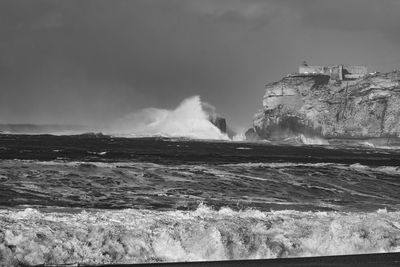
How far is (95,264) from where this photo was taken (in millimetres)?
11961

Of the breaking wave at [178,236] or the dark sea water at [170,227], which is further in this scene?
the dark sea water at [170,227]

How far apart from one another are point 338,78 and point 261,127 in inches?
1000

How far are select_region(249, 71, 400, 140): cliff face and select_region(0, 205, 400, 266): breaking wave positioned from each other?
521 ft

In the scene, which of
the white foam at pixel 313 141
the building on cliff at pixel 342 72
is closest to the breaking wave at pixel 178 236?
the white foam at pixel 313 141

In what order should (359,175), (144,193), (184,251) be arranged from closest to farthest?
(184,251) < (144,193) < (359,175)

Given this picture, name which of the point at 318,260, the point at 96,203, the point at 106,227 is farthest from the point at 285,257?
the point at 96,203

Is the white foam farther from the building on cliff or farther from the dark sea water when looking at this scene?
the dark sea water

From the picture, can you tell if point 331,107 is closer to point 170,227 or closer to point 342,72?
point 342,72

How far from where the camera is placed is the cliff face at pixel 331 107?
566ft

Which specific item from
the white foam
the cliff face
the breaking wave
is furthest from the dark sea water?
the white foam

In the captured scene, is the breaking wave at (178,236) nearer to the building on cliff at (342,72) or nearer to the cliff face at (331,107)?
the cliff face at (331,107)

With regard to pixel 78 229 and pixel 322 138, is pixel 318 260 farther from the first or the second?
pixel 322 138

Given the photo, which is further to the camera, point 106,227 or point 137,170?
point 137,170

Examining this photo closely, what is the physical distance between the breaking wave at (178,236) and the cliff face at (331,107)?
6250 inches
